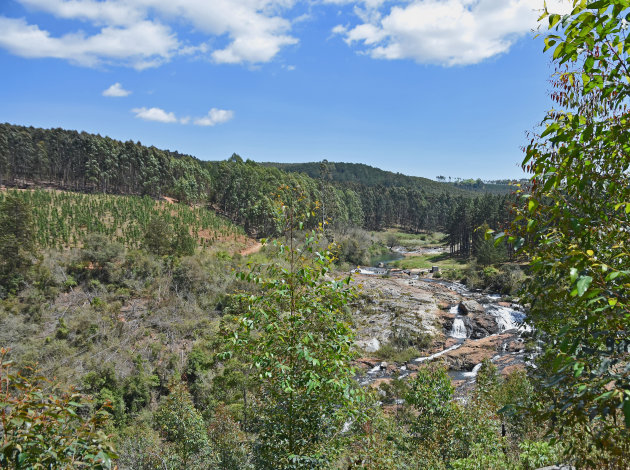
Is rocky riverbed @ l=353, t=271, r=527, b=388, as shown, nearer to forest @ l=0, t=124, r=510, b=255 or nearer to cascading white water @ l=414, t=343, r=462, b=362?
cascading white water @ l=414, t=343, r=462, b=362

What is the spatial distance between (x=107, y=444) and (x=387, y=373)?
2532cm

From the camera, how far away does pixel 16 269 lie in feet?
88.8

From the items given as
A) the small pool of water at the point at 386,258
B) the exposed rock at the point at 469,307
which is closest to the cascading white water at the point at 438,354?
the exposed rock at the point at 469,307

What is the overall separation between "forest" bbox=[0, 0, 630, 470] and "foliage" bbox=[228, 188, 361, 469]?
0.11 feet

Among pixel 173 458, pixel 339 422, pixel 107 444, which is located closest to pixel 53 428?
pixel 107 444

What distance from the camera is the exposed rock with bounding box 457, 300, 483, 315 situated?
35312mm

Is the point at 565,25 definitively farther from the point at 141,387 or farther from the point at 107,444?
the point at 141,387

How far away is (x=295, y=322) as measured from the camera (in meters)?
4.89

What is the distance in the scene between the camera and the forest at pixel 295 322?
2.49 meters

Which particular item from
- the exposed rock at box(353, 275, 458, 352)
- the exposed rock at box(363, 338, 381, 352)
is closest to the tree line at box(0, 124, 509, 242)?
the exposed rock at box(353, 275, 458, 352)

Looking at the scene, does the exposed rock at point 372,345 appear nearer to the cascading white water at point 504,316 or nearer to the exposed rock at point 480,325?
the exposed rock at point 480,325

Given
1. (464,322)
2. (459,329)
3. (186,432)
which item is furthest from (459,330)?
(186,432)

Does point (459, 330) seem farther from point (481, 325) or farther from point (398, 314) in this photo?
point (398, 314)

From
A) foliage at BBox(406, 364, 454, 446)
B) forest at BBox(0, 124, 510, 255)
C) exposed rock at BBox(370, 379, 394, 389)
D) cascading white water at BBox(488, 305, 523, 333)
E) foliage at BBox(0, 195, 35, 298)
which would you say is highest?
forest at BBox(0, 124, 510, 255)
